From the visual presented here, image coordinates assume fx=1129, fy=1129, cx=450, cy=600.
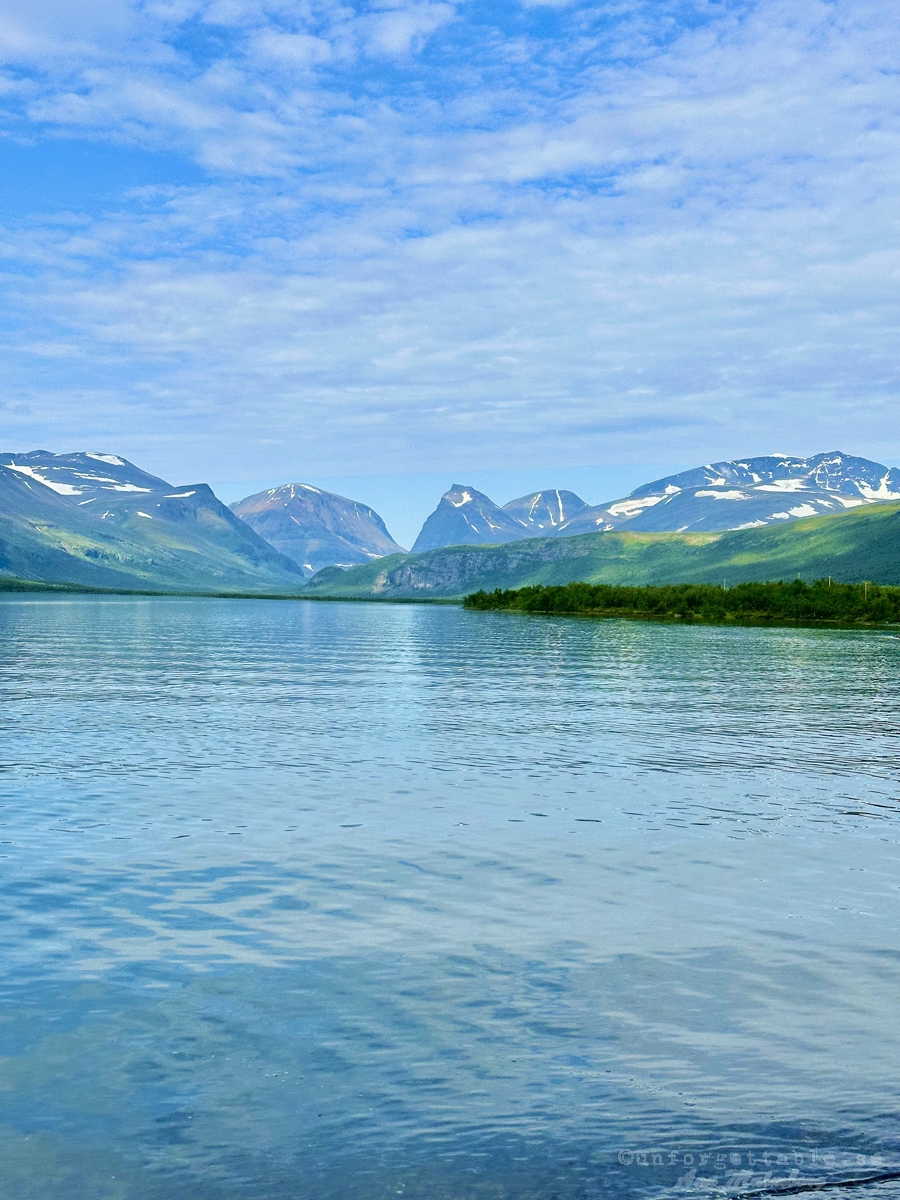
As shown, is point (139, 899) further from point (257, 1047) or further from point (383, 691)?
point (383, 691)

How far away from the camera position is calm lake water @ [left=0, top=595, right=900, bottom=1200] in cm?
1553

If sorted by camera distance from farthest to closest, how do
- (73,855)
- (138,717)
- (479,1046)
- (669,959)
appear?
(138,717) < (73,855) < (669,959) < (479,1046)

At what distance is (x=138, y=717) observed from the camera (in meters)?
68.9

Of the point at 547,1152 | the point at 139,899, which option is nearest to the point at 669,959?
the point at 547,1152

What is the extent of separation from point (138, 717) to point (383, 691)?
86.1 ft

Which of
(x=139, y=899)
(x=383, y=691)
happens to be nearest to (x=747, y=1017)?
(x=139, y=899)

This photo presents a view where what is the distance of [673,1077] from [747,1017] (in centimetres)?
342

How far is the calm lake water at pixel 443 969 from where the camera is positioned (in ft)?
51.0

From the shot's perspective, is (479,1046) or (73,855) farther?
(73,855)

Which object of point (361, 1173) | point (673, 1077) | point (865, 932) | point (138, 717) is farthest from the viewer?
point (138, 717)

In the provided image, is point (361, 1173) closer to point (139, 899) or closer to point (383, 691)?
point (139, 899)

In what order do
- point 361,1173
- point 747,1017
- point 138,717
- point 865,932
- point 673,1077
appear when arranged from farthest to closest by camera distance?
point 138,717, point 865,932, point 747,1017, point 673,1077, point 361,1173

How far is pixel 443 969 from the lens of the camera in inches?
917

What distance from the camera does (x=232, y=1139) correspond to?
15.7 metres
